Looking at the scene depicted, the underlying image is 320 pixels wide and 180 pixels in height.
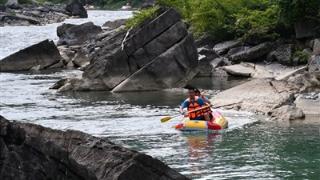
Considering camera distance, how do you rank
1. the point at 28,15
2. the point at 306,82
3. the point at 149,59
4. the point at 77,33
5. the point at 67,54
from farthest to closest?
the point at 28,15 < the point at 77,33 < the point at 67,54 < the point at 149,59 < the point at 306,82

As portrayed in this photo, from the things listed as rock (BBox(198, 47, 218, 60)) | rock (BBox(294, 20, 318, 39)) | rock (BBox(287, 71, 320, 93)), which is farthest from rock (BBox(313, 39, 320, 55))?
rock (BBox(198, 47, 218, 60))

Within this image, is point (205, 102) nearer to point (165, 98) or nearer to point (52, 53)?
point (165, 98)

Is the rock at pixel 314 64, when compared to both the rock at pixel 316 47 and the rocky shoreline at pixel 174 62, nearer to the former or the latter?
the rocky shoreline at pixel 174 62

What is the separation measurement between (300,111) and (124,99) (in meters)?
9.42

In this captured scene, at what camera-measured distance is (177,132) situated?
2222 cm

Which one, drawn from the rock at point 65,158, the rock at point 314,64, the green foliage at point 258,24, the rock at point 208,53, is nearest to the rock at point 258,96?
the rock at point 314,64

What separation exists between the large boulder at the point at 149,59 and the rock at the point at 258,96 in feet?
19.0

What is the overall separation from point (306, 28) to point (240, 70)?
4542mm

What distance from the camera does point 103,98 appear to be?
30.8 metres

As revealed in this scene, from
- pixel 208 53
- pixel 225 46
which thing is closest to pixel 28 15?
pixel 225 46

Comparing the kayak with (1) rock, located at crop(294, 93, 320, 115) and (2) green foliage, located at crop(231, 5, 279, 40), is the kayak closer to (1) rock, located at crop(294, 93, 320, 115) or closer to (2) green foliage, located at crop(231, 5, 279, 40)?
(1) rock, located at crop(294, 93, 320, 115)

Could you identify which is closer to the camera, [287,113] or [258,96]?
[287,113]

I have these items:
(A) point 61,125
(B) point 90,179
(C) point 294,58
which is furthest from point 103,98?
(B) point 90,179

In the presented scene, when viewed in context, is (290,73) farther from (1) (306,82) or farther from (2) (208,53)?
(2) (208,53)
